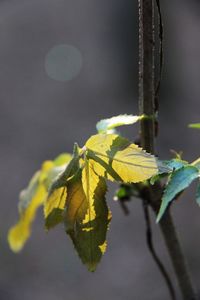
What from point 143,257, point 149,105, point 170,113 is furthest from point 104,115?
point 149,105

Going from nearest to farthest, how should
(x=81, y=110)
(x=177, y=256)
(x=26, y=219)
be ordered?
1. (x=177, y=256)
2. (x=26, y=219)
3. (x=81, y=110)

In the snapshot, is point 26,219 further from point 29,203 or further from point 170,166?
point 170,166

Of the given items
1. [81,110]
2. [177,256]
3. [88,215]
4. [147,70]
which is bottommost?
[81,110]

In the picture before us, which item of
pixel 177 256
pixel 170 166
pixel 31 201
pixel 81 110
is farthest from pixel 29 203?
pixel 81 110

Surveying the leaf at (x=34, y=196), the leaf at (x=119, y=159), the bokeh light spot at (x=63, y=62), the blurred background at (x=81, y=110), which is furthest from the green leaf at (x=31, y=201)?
the bokeh light spot at (x=63, y=62)

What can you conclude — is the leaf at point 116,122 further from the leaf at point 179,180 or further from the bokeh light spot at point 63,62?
the bokeh light spot at point 63,62

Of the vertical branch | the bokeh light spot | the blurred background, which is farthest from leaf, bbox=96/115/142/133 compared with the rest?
the bokeh light spot

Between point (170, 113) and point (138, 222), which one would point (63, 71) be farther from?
point (138, 222)
